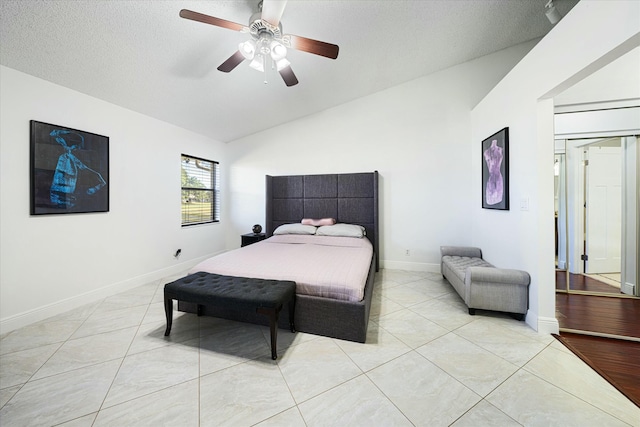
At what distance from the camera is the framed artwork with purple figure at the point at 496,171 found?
2574mm

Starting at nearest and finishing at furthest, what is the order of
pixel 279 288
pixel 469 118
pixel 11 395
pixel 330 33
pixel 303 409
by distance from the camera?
pixel 303 409 < pixel 11 395 < pixel 279 288 < pixel 330 33 < pixel 469 118

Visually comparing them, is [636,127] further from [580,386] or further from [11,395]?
[11,395]

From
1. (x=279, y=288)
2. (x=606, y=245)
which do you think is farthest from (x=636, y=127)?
(x=279, y=288)

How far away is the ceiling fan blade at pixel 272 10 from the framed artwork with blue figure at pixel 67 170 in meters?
2.50

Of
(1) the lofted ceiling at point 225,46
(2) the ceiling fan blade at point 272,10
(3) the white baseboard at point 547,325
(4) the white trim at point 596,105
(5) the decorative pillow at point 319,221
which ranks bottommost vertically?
(3) the white baseboard at point 547,325

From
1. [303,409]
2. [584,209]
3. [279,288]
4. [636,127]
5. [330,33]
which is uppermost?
[330,33]

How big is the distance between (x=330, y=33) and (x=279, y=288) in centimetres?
266

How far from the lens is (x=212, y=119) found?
3.78 meters

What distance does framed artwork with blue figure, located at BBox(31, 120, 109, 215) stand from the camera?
2.28 meters

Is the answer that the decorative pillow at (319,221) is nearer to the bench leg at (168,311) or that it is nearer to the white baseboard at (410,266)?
the white baseboard at (410,266)

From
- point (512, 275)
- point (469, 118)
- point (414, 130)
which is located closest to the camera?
point (512, 275)

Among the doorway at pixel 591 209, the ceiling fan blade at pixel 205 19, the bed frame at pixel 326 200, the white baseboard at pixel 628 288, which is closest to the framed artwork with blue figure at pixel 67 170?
the ceiling fan blade at pixel 205 19

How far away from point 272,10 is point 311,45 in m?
0.37

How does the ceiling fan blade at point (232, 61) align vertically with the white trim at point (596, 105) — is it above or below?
above
